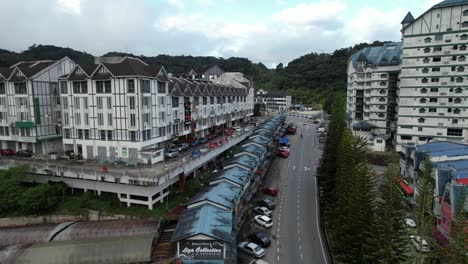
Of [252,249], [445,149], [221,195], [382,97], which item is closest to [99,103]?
[221,195]

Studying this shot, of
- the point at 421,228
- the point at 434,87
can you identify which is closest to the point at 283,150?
the point at 434,87

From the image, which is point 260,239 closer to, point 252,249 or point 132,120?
point 252,249

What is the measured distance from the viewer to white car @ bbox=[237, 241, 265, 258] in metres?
22.7

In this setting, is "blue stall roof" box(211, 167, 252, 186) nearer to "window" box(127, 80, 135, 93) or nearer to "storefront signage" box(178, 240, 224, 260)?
"storefront signage" box(178, 240, 224, 260)

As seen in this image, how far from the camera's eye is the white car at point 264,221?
2748cm

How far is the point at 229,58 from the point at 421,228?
181 meters

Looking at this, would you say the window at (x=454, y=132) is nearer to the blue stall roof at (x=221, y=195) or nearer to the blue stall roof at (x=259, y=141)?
the blue stall roof at (x=259, y=141)

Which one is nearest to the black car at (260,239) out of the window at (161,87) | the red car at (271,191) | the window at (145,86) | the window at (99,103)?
the red car at (271,191)

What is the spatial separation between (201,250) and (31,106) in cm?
3372

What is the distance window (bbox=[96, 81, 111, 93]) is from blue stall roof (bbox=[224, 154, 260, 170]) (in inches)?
681

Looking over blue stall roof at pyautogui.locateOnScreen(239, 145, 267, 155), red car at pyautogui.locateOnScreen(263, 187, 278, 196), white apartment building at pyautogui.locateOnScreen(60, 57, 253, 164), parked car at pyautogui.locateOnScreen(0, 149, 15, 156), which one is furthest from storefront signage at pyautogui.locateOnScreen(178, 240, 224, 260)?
parked car at pyautogui.locateOnScreen(0, 149, 15, 156)

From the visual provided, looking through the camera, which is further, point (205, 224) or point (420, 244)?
point (205, 224)

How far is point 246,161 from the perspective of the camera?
3559 centimetres

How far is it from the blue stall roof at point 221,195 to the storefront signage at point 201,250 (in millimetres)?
4183
